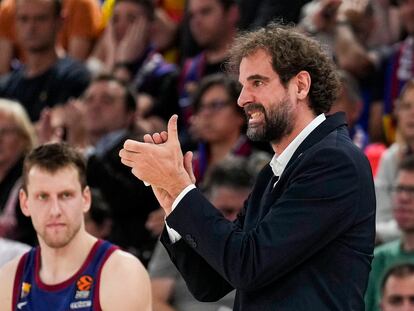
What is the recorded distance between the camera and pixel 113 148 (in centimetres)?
656

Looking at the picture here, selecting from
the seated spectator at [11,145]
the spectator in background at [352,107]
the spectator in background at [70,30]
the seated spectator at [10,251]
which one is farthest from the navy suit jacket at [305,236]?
the spectator in background at [70,30]

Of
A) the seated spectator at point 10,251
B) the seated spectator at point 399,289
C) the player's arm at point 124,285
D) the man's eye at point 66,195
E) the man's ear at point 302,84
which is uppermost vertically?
the man's ear at point 302,84

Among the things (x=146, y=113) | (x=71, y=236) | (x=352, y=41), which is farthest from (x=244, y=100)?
(x=146, y=113)

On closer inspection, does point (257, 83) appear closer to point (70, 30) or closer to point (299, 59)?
point (299, 59)

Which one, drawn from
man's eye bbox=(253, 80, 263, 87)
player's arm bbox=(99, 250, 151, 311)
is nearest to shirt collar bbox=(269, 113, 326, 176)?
man's eye bbox=(253, 80, 263, 87)

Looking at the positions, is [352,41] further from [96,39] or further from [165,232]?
[165,232]

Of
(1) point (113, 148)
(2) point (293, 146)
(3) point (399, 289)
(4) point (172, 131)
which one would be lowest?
(3) point (399, 289)

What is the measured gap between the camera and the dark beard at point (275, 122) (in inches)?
118

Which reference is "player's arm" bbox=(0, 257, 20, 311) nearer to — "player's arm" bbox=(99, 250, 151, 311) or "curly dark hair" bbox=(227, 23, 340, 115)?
"player's arm" bbox=(99, 250, 151, 311)

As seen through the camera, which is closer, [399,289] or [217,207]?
[399,289]

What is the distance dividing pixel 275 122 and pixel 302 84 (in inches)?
5.9

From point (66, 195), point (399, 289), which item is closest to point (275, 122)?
point (66, 195)

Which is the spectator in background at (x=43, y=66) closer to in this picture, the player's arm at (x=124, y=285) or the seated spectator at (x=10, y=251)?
the seated spectator at (x=10, y=251)

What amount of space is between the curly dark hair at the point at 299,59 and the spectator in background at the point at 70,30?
18.0ft
